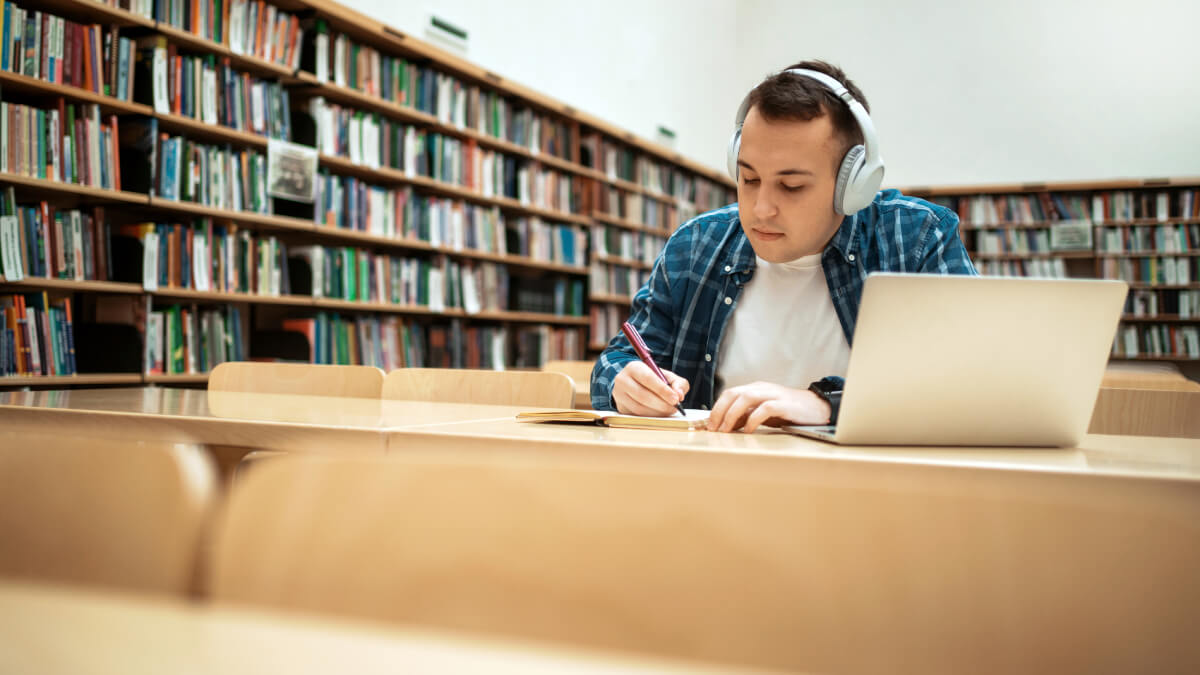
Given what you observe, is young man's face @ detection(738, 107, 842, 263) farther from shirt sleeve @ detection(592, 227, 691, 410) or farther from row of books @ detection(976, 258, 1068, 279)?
row of books @ detection(976, 258, 1068, 279)

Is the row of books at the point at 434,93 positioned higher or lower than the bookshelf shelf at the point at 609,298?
higher

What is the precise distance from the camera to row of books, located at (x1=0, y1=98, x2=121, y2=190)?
2.79 m

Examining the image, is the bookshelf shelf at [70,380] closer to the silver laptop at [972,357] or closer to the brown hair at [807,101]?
the brown hair at [807,101]

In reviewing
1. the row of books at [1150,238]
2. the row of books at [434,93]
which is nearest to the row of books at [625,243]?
the row of books at [434,93]

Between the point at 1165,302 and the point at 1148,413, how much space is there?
20.0 ft

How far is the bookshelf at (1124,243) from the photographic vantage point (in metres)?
6.59

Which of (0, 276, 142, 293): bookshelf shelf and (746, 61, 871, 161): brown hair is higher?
(746, 61, 871, 161): brown hair

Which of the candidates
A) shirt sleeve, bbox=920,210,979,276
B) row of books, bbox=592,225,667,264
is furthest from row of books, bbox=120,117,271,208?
shirt sleeve, bbox=920,210,979,276

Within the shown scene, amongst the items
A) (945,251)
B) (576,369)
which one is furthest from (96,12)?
(945,251)

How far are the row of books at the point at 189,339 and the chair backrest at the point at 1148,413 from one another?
2.79 metres

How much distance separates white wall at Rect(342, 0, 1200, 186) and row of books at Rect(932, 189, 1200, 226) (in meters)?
0.18

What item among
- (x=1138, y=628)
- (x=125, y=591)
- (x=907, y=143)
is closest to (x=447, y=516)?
(x=125, y=591)

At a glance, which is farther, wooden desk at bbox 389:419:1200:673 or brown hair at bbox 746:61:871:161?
brown hair at bbox 746:61:871:161

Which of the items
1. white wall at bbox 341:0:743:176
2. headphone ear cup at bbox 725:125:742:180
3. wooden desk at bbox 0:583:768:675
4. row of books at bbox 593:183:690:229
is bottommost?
wooden desk at bbox 0:583:768:675
